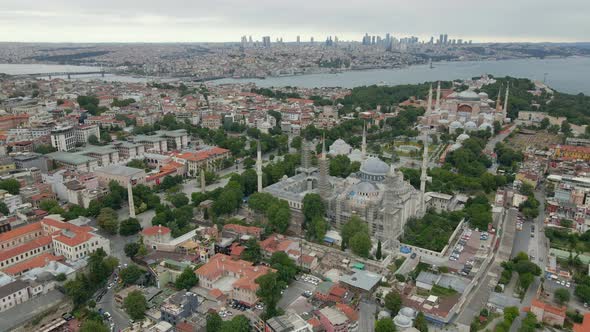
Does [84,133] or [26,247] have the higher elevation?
[84,133]

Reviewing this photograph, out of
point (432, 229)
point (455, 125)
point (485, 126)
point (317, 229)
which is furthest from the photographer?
point (455, 125)

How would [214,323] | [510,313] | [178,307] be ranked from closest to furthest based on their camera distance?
[214,323] → [510,313] → [178,307]

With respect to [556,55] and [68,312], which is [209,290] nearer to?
[68,312]

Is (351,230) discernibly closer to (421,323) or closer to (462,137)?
(421,323)

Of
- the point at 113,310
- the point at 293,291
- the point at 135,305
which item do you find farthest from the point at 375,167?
the point at 113,310

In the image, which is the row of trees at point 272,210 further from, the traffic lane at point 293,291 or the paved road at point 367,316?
the paved road at point 367,316

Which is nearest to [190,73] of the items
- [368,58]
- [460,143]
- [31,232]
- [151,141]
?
[368,58]

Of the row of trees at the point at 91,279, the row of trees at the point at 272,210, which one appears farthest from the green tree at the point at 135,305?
the row of trees at the point at 272,210

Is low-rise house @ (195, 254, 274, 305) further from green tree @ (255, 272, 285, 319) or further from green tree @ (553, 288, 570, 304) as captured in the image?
green tree @ (553, 288, 570, 304)
